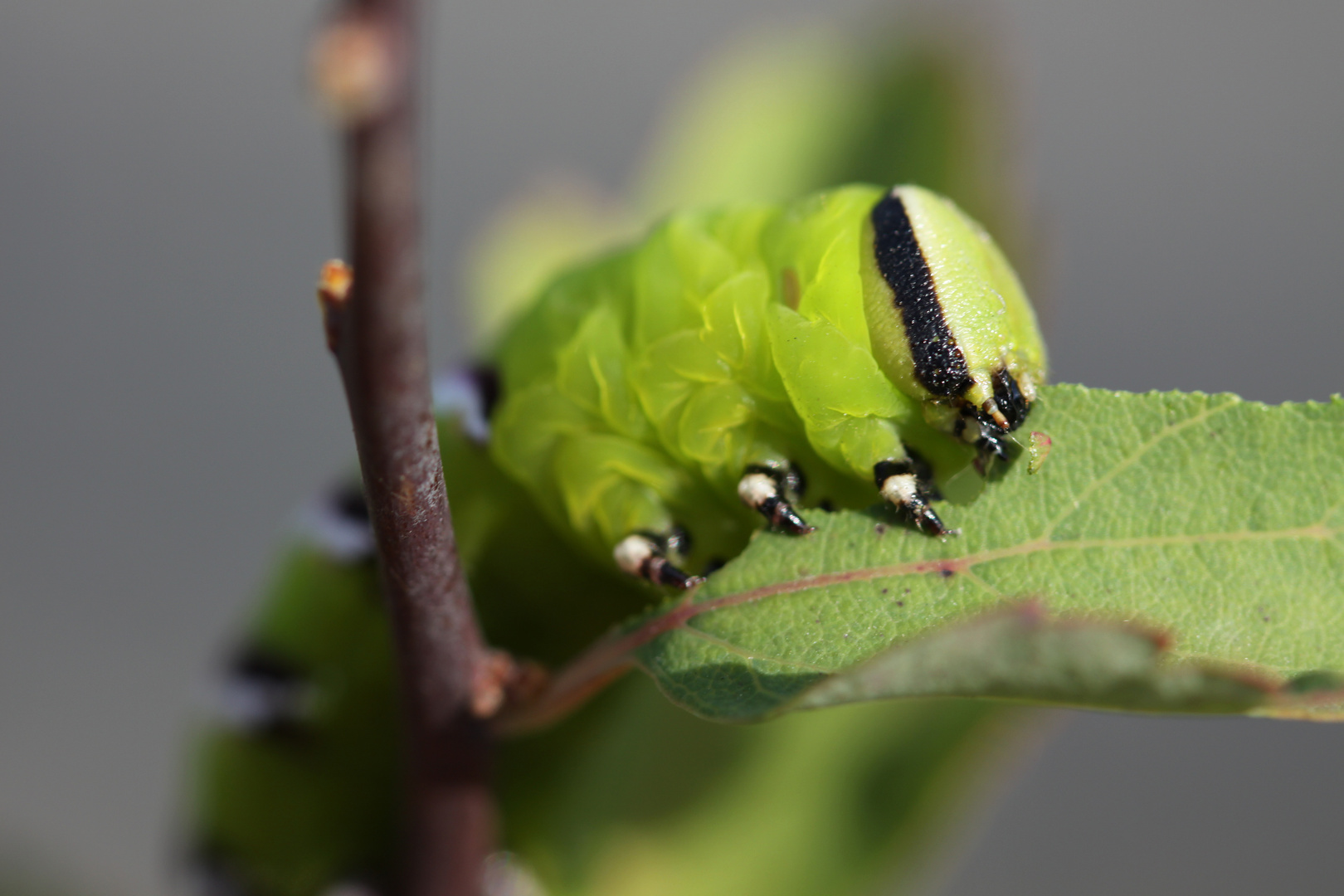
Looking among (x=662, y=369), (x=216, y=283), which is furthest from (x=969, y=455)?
(x=216, y=283)

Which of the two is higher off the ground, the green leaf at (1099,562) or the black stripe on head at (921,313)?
the black stripe on head at (921,313)

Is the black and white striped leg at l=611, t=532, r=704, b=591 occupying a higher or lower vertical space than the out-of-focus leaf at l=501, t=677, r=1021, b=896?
higher

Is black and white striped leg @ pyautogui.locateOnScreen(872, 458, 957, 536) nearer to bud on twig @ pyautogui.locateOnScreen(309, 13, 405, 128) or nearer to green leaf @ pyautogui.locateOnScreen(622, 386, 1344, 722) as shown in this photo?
green leaf @ pyautogui.locateOnScreen(622, 386, 1344, 722)

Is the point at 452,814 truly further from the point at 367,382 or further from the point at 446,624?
the point at 367,382

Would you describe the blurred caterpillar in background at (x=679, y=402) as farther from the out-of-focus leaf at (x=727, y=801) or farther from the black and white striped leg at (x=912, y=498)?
the out-of-focus leaf at (x=727, y=801)

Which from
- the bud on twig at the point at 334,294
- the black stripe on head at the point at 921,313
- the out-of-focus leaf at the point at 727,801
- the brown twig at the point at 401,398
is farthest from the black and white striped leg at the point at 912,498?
the out-of-focus leaf at the point at 727,801

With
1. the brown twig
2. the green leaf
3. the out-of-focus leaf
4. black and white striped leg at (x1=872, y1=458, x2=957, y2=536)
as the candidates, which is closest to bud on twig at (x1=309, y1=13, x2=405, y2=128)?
the brown twig

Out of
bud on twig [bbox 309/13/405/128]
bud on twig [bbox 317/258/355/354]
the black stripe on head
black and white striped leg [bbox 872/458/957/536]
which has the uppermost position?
bud on twig [bbox 309/13/405/128]
